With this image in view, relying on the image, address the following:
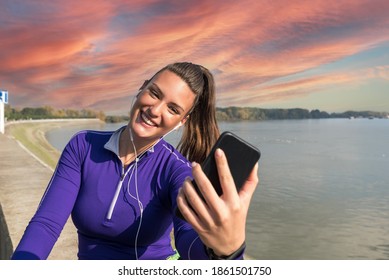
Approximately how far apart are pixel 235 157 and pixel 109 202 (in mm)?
945

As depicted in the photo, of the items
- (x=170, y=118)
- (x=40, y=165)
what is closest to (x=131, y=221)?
(x=170, y=118)

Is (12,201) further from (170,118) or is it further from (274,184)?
(274,184)

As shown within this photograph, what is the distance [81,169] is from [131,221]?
1.24 ft

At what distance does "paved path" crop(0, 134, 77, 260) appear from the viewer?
4050 mm

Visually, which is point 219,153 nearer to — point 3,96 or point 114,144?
point 114,144

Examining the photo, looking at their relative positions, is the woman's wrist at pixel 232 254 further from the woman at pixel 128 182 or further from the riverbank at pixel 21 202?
the riverbank at pixel 21 202

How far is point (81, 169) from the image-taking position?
204 centimetres

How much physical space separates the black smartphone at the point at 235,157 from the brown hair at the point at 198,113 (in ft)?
2.58

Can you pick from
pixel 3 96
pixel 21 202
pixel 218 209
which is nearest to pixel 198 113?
pixel 218 209

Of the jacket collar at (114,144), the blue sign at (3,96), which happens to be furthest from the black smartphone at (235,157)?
the blue sign at (3,96)

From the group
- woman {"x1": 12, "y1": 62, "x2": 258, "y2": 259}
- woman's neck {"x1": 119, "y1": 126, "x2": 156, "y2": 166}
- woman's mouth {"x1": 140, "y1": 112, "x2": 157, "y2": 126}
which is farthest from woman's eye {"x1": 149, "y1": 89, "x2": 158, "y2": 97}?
A: woman's neck {"x1": 119, "y1": 126, "x2": 156, "y2": 166}

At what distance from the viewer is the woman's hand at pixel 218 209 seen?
1028 mm

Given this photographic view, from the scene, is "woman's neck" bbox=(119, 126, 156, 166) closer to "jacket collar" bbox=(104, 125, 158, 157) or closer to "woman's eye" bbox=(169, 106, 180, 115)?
"jacket collar" bbox=(104, 125, 158, 157)

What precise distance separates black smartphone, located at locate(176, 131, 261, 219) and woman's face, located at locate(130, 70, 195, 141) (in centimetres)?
75
